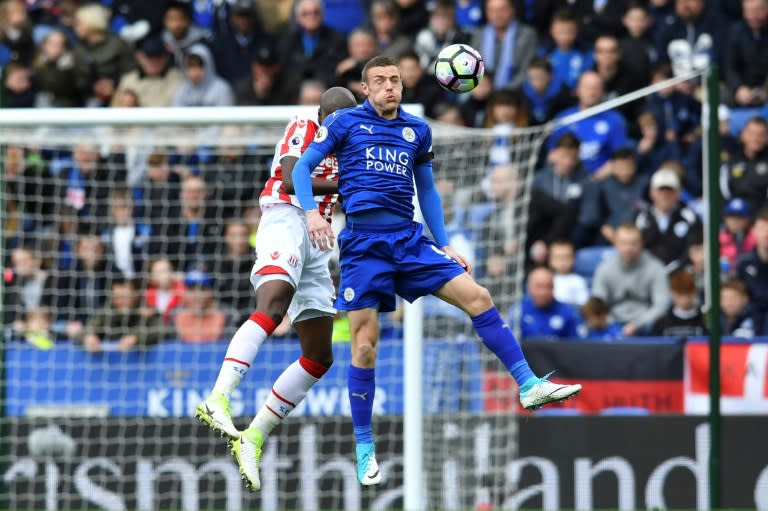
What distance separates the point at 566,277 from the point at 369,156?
17.4 ft

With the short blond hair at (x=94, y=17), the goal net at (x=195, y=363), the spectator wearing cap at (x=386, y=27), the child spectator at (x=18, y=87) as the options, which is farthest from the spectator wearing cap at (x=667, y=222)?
the child spectator at (x=18, y=87)

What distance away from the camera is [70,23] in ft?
53.9

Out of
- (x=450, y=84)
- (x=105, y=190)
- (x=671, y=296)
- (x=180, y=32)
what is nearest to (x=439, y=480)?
(x=671, y=296)

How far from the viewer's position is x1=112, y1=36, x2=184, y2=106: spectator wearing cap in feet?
50.0

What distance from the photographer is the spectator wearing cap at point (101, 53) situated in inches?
615

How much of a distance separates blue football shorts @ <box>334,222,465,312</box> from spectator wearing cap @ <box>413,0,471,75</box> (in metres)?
6.85

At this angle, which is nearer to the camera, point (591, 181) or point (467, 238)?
point (467, 238)

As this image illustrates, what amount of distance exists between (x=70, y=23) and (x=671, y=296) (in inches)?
301

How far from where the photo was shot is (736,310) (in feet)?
40.4

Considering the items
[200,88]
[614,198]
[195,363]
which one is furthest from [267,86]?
[195,363]

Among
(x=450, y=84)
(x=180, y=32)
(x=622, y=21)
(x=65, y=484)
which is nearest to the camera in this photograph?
(x=450, y=84)

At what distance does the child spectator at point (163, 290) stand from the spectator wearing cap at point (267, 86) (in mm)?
2908

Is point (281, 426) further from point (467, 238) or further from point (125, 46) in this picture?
point (125, 46)

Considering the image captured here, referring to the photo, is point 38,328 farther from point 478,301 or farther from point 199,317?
point 478,301
